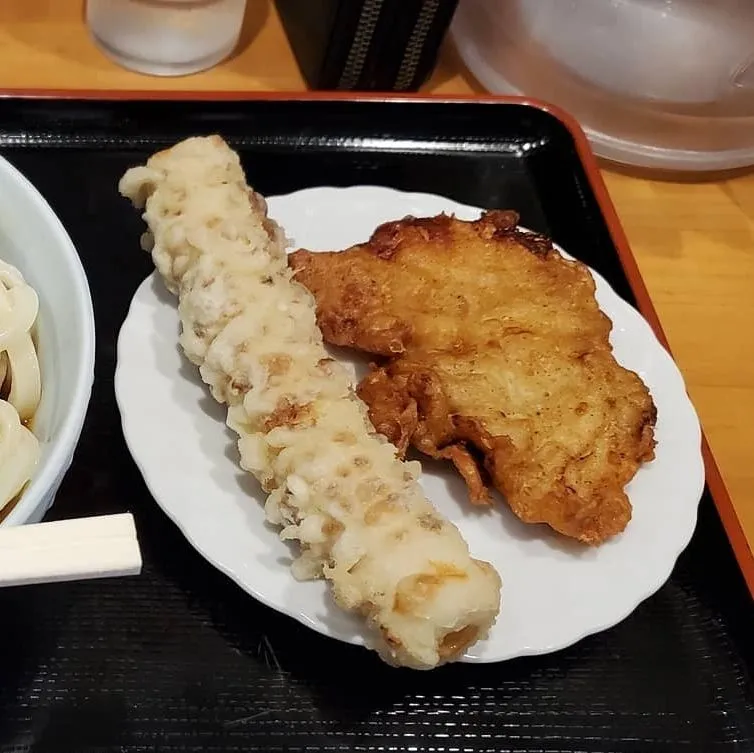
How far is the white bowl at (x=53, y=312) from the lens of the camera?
84cm

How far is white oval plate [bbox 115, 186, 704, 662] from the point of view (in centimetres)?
108

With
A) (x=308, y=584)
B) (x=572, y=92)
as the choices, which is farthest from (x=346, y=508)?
(x=572, y=92)

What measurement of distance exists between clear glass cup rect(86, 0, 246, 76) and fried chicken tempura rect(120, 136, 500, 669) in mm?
559

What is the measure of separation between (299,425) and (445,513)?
24 centimetres

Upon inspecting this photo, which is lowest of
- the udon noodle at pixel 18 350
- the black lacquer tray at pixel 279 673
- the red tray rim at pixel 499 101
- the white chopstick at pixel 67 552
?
the black lacquer tray at pixel 279 673

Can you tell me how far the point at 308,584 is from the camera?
1082 millimetres

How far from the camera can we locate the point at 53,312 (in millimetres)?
944

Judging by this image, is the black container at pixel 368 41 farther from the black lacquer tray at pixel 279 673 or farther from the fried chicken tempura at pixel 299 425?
the black lacquer tray at pixel 279 673

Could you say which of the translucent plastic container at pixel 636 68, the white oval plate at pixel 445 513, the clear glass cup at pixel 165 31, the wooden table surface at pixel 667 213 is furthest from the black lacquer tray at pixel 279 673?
the translucent plastic container at pixel 636 68

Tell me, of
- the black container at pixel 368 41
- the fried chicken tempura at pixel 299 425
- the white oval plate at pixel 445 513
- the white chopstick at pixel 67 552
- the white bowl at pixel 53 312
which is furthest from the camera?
the black container at pixel 368 41

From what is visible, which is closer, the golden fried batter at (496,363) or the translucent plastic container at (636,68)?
the golden fried batter at (496,363)

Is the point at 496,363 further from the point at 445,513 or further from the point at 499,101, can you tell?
the point at 499,101

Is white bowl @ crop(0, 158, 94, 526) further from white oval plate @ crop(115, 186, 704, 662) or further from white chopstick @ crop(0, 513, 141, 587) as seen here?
white oval plate @ crop(115, 186, 704, 662)

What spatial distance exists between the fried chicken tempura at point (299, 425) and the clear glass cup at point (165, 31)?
559mm
